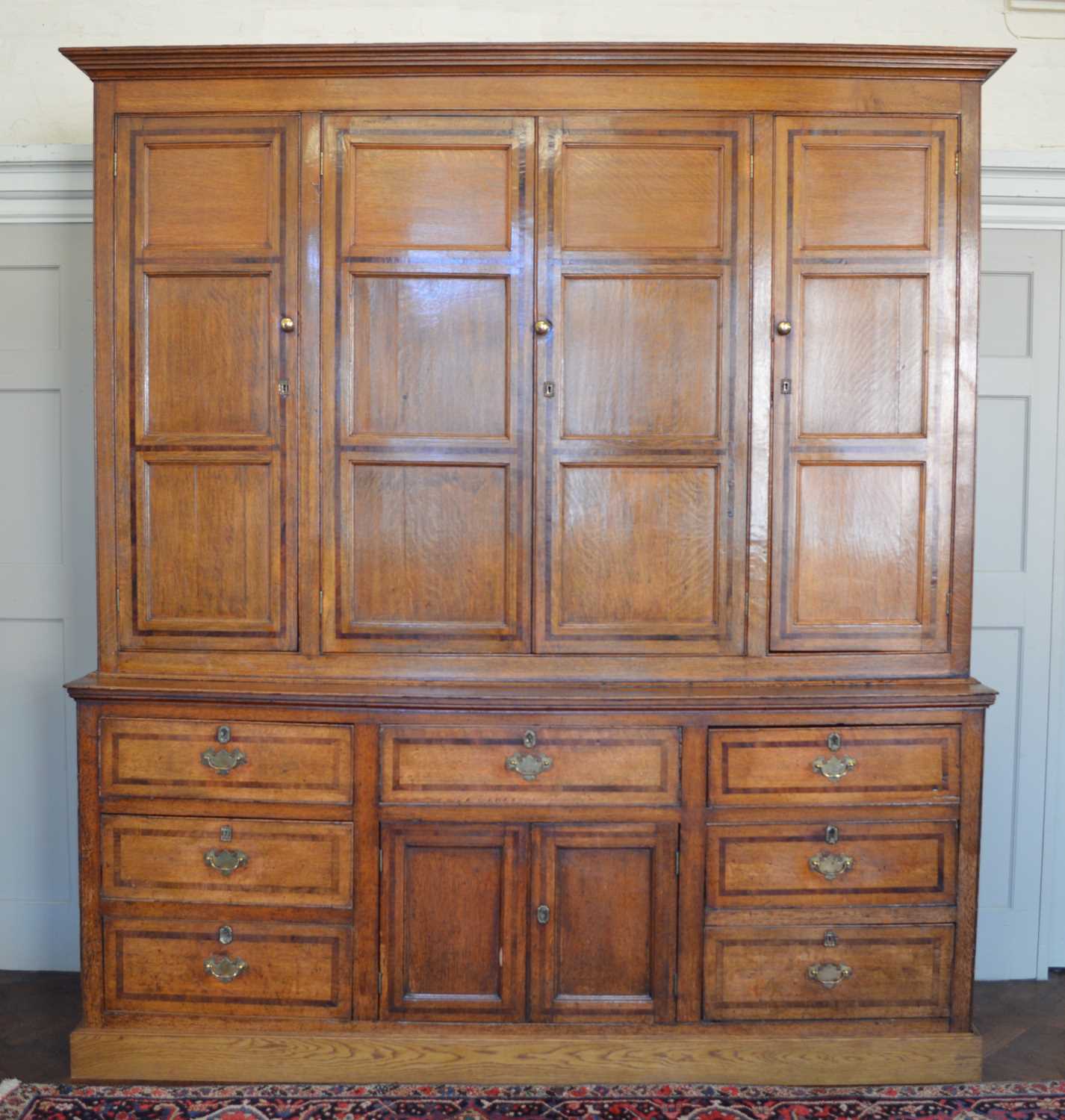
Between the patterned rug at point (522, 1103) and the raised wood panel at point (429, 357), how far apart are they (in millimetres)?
1630

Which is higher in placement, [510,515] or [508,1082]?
[510,515]

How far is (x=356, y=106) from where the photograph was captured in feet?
7.84

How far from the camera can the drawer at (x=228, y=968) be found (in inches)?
95.6

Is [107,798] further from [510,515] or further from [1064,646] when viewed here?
[1064,646]

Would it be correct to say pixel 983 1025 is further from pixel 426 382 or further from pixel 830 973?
pixel 426 382

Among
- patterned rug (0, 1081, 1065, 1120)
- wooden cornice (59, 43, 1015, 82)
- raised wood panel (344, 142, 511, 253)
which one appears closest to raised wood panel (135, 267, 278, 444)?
raised wood panel (344, 142, 511, 253)

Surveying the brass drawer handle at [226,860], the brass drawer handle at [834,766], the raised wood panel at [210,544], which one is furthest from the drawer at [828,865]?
the raised wood panel at [210,544]

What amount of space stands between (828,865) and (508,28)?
2.55 metres

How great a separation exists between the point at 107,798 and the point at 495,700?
100 cm

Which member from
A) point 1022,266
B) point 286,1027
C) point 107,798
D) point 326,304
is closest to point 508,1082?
point 286,1027

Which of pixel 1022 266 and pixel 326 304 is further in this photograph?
pixel 1022 266

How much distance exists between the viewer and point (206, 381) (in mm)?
2445

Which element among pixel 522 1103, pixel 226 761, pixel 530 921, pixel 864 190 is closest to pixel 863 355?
pixel 864 190

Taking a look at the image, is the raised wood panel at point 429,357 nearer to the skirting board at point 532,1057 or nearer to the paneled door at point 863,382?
the paneled door at point 863,382
